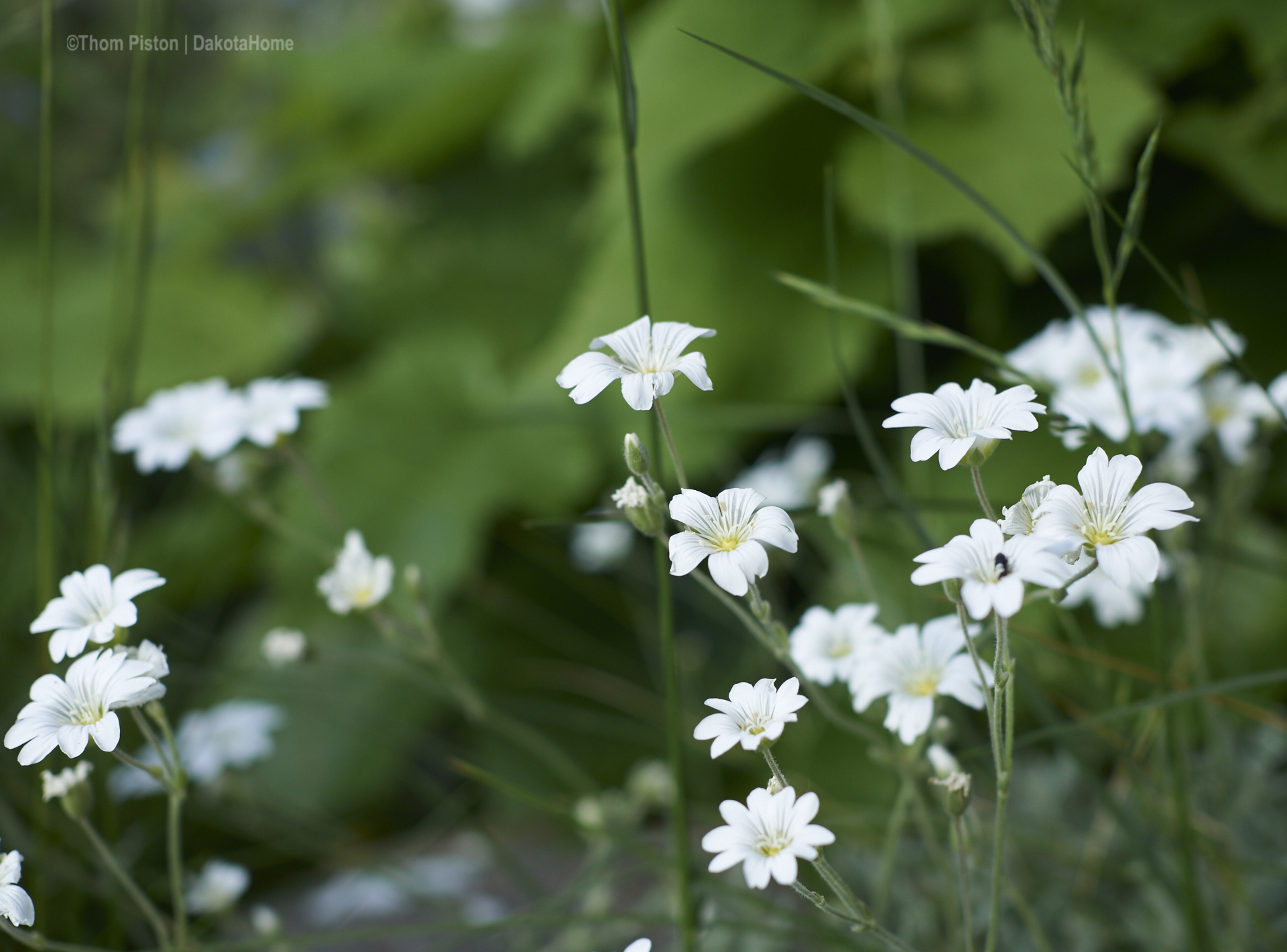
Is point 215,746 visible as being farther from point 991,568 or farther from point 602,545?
point 991,568

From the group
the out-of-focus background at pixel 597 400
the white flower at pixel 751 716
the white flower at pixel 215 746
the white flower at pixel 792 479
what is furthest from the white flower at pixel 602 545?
the white flower at pixel 751 716

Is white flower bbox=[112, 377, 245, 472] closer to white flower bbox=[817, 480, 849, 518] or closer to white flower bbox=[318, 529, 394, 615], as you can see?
white flower bbox=[318, 529, 394, 615]

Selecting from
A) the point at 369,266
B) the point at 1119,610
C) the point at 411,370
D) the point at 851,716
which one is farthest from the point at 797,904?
the point at 369,266

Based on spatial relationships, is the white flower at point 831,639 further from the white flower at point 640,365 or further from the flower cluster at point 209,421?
the flower cluster at point 209,421

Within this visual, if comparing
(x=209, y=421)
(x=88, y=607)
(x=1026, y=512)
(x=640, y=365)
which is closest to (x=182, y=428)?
(x=209, y=421)

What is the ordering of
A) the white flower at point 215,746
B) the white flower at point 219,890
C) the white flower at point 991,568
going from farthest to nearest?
the white flower at point 215,746 → the white flower at point 219,890 → the white flower at point 991,568

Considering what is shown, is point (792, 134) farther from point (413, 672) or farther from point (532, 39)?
point (413, 672)
